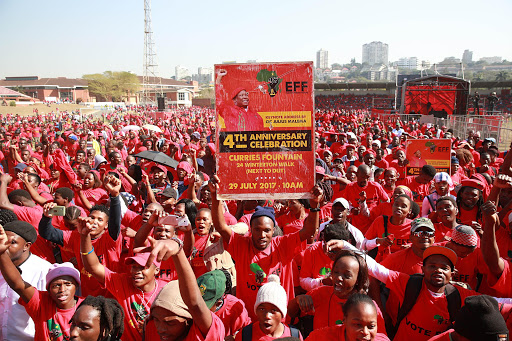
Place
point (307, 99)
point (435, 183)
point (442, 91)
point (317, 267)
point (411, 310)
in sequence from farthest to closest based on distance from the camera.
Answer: point (442, 91) → point (435, 183) → point (317, 267) → point (307, 99) → point (411, 310)

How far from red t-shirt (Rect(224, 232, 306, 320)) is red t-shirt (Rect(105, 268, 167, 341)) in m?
0.79

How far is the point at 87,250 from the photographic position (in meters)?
3.02

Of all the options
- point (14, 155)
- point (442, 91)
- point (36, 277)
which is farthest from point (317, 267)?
point (442, 91)

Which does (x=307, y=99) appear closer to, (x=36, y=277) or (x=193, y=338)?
(x=193, y=338)

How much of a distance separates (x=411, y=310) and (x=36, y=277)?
10.7 ft

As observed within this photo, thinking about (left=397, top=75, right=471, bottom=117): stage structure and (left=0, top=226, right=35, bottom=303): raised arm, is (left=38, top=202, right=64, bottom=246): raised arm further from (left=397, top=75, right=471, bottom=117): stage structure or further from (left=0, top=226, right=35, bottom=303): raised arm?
(left=397, top=75, right=471, bottom=117): stage structure

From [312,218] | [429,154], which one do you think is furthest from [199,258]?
[429,154]

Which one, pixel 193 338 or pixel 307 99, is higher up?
pixel 307 99

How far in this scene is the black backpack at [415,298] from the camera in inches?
115

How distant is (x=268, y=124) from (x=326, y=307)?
1557 millimetres

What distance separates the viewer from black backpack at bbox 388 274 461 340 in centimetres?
293

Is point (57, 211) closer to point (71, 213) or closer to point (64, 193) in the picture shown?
point (71, 213)

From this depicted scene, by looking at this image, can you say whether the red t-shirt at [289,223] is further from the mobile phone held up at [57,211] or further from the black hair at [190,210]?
the mobile phone held up at [57,211]

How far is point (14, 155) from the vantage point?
28.4ft
